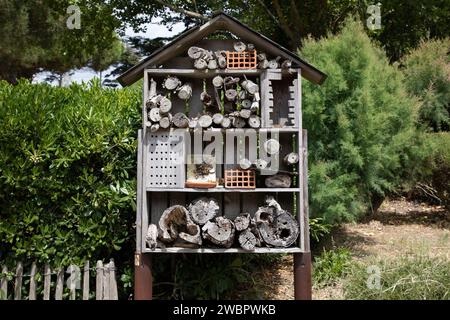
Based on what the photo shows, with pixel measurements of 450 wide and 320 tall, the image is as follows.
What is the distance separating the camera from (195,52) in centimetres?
423

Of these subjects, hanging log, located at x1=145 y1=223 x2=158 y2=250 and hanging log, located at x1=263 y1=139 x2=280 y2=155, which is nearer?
hanging log, located at x1=145 y1=223 x2=158 y2=250

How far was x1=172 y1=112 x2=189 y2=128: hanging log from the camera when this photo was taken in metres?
4.14

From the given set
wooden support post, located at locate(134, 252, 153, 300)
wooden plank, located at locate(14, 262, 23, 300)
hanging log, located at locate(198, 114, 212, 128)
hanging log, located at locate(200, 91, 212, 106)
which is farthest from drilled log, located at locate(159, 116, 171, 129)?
wooden plank, located at locate(14, 262, 23, 300)

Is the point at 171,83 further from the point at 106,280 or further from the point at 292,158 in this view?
the point at 106,280

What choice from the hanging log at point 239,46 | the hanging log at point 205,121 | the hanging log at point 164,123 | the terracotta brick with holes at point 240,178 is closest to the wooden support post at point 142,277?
the terracotta brick with holes at point 240,178

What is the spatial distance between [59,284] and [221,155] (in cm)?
174

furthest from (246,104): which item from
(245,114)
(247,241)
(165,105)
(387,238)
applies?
(387,238)

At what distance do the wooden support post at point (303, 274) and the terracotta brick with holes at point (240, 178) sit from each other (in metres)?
0.72

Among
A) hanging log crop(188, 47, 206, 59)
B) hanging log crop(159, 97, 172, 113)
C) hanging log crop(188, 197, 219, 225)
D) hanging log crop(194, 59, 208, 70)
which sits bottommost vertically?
hanging log crop(188, 197, 219, 225)

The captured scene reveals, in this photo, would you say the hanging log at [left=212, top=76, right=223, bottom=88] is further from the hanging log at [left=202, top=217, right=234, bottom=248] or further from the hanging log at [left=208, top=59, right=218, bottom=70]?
the hanging log at [left=202, top=217, right=234, bottom=248]

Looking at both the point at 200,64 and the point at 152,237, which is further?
the point at 200,64

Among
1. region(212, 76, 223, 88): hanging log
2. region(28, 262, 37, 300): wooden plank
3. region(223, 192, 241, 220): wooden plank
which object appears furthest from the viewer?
region(223, 192, 241, 220): wooden plank
